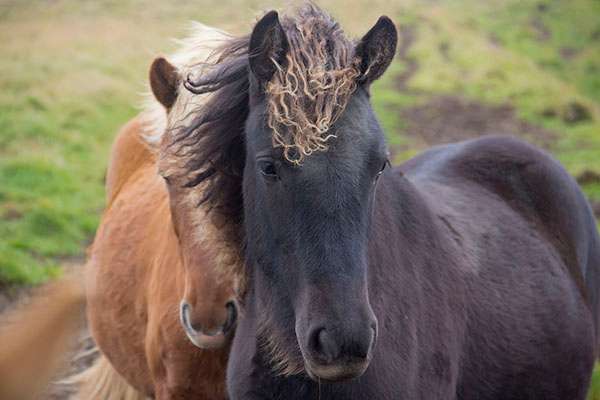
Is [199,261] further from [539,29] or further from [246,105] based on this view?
[539,29]

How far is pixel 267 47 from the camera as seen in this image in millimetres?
2896

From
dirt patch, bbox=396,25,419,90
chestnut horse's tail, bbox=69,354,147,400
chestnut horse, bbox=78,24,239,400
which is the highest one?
chestnut horse, bbox=78,24,239,400

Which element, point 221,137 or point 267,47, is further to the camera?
point 221,137

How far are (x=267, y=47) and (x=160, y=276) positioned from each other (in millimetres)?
1853

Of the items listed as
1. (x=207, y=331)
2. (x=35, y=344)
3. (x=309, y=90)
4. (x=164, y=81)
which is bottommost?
(x=207, y=331)

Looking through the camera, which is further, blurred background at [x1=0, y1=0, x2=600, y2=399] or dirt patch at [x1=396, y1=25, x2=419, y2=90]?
dirt patch at [x1=396, y1=25, x2=419, y2=90]

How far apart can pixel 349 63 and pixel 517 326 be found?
5.53ft

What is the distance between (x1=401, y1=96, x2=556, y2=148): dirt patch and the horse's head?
11679mm

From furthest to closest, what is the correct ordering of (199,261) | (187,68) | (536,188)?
(536,188)
(187,68)
(199,261)


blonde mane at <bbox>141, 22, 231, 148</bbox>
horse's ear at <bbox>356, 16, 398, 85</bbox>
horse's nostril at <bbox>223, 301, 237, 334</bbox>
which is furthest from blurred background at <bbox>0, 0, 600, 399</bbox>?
horse's nostril at <bbox>223, 301, 237, 334</bbox>

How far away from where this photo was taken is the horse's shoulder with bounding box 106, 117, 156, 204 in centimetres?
561

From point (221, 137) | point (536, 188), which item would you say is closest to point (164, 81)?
point (221, 137)

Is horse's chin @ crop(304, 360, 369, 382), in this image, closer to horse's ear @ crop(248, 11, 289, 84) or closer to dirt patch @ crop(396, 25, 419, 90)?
horse's ear @ crop(248, 11, 289, 84)

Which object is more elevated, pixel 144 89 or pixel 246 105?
pixel 246 105
